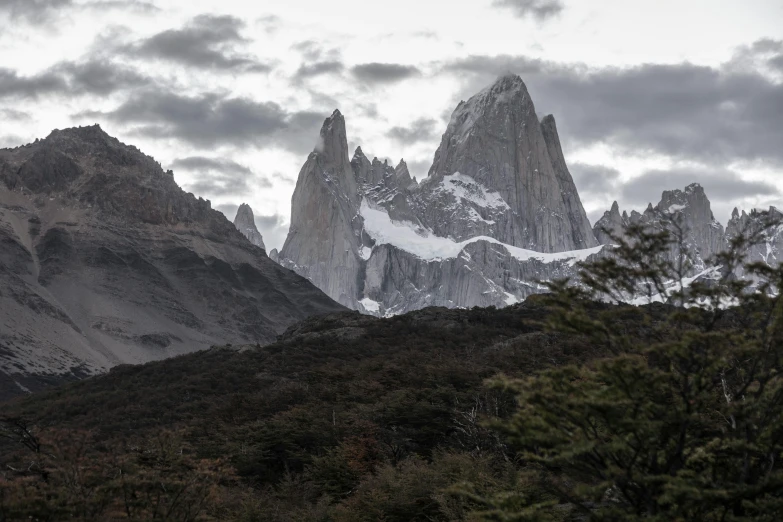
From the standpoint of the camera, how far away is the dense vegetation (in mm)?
17000

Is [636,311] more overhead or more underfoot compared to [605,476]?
more overhead

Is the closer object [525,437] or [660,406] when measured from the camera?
[660,406]

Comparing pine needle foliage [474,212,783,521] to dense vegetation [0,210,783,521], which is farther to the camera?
dense vegetation [0,210,783,521]

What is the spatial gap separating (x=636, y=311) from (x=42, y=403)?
83.8 m

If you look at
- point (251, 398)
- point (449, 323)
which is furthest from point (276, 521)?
point (449, 323)

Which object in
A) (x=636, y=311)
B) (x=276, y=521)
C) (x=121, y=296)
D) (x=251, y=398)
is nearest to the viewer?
(x=636, y=311)

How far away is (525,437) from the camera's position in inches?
685

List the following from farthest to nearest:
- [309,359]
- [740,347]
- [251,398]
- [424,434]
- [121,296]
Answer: [121,296] < [309,359] < [251,398] < [424,434] < [740,347]

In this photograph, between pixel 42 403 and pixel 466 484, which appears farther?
pixel 42 403

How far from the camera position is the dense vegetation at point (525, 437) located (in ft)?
55.8

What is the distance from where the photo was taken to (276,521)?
31.4 meters

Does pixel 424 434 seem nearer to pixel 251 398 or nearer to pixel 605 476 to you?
pixel 251 398

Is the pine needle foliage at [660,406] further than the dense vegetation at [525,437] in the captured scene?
No

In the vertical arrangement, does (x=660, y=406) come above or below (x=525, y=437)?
above
